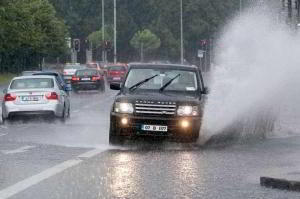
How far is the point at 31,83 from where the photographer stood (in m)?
29.1

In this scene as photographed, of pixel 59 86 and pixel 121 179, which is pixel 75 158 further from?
pixel 59 86

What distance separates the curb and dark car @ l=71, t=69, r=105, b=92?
48753 mm

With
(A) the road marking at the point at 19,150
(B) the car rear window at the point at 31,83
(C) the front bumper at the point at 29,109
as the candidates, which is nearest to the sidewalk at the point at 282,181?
(A) the road marking at the point at 19,150

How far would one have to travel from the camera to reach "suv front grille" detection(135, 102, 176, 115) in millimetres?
19562

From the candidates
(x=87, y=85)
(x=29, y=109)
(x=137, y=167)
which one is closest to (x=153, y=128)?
(x=137, y=167)

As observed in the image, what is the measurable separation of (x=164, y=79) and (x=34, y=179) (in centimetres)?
740

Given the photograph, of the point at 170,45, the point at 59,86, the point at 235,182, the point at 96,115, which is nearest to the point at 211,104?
the point at 59,86

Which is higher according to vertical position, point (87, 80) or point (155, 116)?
point (155, 116)

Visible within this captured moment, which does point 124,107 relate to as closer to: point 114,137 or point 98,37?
point 114,137

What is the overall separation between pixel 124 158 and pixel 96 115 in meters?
16.8

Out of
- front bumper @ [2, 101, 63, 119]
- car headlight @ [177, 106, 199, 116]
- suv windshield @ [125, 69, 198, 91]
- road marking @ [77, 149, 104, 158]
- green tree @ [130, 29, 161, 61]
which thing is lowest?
green tree @ [130, 29, 161, 61]

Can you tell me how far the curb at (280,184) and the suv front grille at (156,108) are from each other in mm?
6337

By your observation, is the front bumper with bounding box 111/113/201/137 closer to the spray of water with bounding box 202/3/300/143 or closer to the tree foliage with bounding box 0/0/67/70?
the spray of water with bounding box 202/3/300/143

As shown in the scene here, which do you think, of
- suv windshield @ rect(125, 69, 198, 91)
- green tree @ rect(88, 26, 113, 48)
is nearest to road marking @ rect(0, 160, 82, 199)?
suv windshield @ rect(125, 69, 198, 91)
